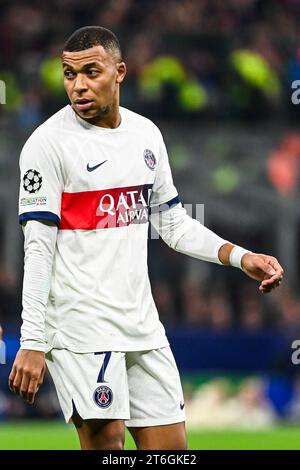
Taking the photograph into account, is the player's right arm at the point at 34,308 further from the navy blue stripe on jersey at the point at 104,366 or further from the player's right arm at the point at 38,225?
the navy blue stripe on jersey at the point at 104,366

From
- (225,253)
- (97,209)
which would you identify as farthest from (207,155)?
(97,209)

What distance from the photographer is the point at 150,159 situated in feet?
17.6

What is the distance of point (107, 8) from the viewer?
1561 cm

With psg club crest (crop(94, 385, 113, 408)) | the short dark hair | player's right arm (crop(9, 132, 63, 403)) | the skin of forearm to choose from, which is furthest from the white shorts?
the short dark hair

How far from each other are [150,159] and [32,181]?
62 cm

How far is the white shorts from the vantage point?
198 inches

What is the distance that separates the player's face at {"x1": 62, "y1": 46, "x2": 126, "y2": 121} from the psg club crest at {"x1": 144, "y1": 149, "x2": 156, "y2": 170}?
29 cm

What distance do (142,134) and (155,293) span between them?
342 inches

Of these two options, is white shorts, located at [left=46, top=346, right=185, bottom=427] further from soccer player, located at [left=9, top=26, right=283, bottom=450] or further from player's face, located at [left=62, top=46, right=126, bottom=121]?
player's face, located at [left=62, top=46, right=126, bottom=121]

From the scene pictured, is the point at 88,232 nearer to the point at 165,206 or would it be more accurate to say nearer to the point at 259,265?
the point at 165,206

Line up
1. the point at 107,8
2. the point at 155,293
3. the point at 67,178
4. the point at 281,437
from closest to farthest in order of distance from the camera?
the point at 67,178 → the point at 281,437 → the point at 155,293 → the point at 107,8

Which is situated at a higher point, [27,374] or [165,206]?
[165,206]

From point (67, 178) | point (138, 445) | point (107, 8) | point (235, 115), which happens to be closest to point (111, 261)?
point (67, 178)

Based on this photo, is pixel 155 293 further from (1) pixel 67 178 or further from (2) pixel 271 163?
(1) pixel 67 178
